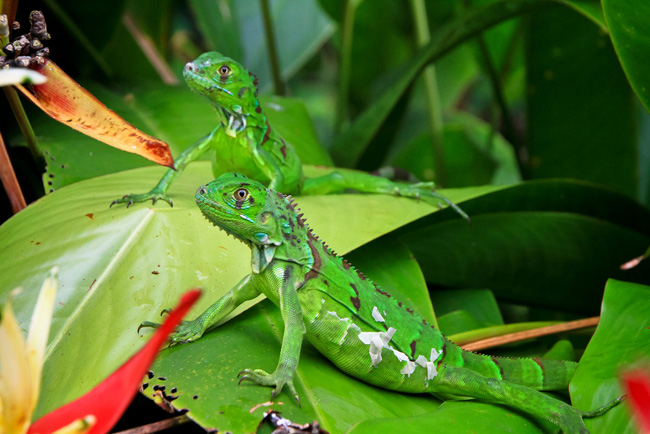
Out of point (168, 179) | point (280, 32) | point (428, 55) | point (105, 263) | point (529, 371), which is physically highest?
point (280, 32)

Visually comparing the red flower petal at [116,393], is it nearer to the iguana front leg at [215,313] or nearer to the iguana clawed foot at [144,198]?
the iguana front leg at [215,313]

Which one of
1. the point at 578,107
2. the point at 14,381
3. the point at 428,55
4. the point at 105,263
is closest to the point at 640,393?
the point at 14,381

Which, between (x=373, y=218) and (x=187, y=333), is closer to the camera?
(x=187, y=333)

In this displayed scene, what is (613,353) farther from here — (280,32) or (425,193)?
(280,32)

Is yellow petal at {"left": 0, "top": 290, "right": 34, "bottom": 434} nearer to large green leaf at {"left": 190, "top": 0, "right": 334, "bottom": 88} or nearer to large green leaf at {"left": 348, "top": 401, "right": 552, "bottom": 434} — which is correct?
large green leaf at {"left": 348, "top": 401, "right": 552, "bottom": 434}

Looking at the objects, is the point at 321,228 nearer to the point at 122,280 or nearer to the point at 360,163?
the point at 122,280

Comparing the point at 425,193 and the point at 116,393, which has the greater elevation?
the point at 116,393

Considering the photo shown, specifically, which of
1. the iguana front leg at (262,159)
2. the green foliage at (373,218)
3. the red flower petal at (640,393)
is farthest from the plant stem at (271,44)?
the red flower petal at (640,393)

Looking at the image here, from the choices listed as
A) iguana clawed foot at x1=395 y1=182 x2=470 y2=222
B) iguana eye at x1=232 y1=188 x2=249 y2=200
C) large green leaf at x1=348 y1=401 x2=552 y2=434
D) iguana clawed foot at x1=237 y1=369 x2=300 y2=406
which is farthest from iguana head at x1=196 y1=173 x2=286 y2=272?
iguana clawed foot at x1=395 y1=182 x2=470 y2=222
